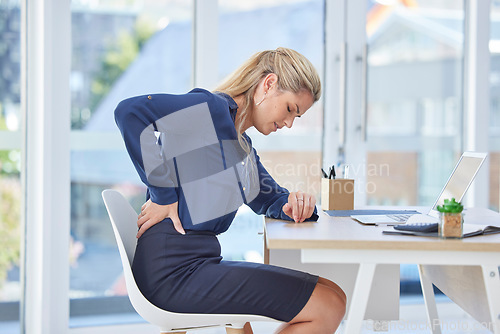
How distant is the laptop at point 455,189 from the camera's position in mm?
1530

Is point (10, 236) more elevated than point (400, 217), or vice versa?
point (400, 217)

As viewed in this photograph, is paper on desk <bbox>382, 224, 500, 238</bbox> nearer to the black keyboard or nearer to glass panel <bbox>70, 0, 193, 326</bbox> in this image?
the black keyboard

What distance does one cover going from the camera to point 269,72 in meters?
1.54

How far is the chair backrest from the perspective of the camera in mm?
1427

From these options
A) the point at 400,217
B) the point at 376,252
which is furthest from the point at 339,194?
the point at 376,252

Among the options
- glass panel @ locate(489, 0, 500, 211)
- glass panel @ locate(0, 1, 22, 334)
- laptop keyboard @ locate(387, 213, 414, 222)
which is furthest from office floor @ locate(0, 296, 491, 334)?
laptop keyboard @ locate(387, 213, 414, 222)

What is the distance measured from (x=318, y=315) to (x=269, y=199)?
1.57 ft

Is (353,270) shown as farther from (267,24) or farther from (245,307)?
(267,24)

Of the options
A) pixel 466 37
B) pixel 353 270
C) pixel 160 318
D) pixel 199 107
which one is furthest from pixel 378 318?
pixel 466 37

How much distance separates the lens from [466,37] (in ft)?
9.37

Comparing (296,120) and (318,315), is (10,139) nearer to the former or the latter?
(296,120)

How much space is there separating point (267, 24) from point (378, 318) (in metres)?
1.54

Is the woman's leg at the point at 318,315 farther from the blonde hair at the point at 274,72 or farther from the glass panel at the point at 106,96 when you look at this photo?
the glass panel at the point at 106,96

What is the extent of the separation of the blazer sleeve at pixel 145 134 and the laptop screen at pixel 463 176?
878 millimetres
